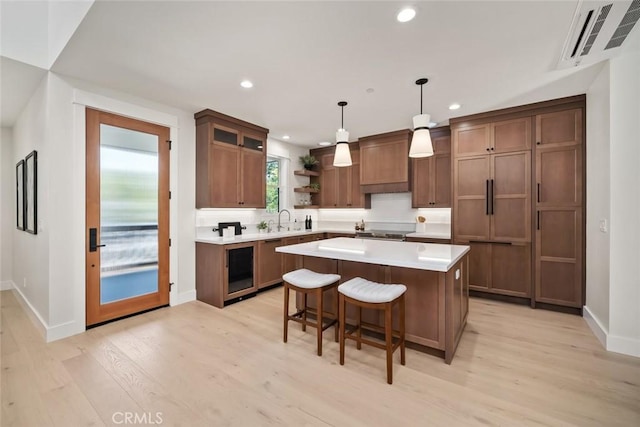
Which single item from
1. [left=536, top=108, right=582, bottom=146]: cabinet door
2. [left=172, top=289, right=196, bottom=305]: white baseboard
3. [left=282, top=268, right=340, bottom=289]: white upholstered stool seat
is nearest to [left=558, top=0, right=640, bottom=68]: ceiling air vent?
[left=536, top=108, right=582, bottom=146]: cabinet door

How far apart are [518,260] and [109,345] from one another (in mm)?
4923

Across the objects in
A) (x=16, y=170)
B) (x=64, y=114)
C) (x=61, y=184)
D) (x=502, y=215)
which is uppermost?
(x=64, y=114)

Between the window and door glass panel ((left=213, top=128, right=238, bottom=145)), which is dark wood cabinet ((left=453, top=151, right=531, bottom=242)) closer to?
the window

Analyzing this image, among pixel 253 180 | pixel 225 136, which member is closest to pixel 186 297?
pixel 253 180

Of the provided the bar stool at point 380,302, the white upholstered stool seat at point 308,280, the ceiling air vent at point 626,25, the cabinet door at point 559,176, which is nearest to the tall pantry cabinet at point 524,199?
the cabinet door at point 559,176

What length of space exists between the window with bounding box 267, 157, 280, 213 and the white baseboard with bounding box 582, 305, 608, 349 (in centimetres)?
476

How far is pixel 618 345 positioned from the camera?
8.34ft

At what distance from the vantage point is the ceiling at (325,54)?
6.32 feet

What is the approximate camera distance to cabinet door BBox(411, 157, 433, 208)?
473 cm

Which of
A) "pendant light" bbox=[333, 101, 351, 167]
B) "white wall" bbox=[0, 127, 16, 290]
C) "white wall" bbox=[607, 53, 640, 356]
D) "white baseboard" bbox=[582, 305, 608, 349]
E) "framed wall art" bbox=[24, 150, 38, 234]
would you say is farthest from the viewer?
"white wall" bbox=[0, 127, 16, 290]

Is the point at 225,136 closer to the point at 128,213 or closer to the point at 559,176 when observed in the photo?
the point at 128,213

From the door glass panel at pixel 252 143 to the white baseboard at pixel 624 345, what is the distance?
15.9 feet

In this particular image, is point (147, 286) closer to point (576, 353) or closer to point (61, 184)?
point (61, 184)

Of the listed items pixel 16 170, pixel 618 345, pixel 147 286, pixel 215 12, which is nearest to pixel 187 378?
pixel 147 286
